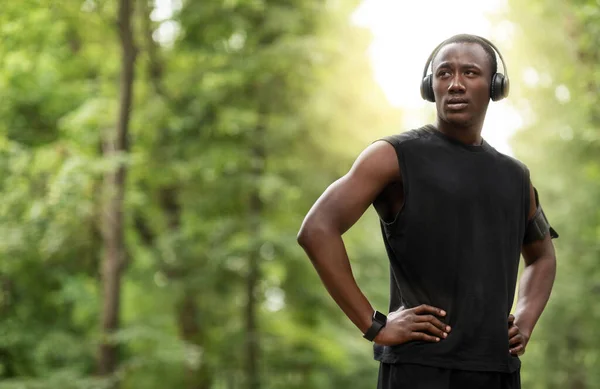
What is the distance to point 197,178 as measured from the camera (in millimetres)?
11273

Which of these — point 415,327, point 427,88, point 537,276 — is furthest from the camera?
point 537,276

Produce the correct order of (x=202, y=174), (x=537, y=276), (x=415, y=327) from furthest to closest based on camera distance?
(x=202, y=174)
(x=537, y=276)
(x=415, y=327)

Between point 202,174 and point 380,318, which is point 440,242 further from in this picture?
point 202,174

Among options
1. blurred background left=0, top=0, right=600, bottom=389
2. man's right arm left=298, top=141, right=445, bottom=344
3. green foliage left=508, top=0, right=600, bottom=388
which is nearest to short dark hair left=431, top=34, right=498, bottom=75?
man's right arm left=298, top=141, right=445, bottom=344

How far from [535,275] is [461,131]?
0.64 metres

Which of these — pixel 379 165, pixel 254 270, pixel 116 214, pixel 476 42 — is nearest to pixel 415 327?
pixel 379 165

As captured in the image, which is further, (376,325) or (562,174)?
(562,174)

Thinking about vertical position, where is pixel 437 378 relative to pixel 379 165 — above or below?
below

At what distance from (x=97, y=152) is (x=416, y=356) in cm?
956

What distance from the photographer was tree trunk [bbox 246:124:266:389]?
1068cm

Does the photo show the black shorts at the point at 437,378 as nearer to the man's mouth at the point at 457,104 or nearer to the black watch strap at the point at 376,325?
the black watch strap at the point at 376,325

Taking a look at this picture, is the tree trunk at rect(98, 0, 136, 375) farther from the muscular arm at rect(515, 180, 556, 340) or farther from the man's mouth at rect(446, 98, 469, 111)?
the man's mouth at rect(446, 98, 469, 111)

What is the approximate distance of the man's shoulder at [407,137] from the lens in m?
2.34

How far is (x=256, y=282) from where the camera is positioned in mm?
11211
